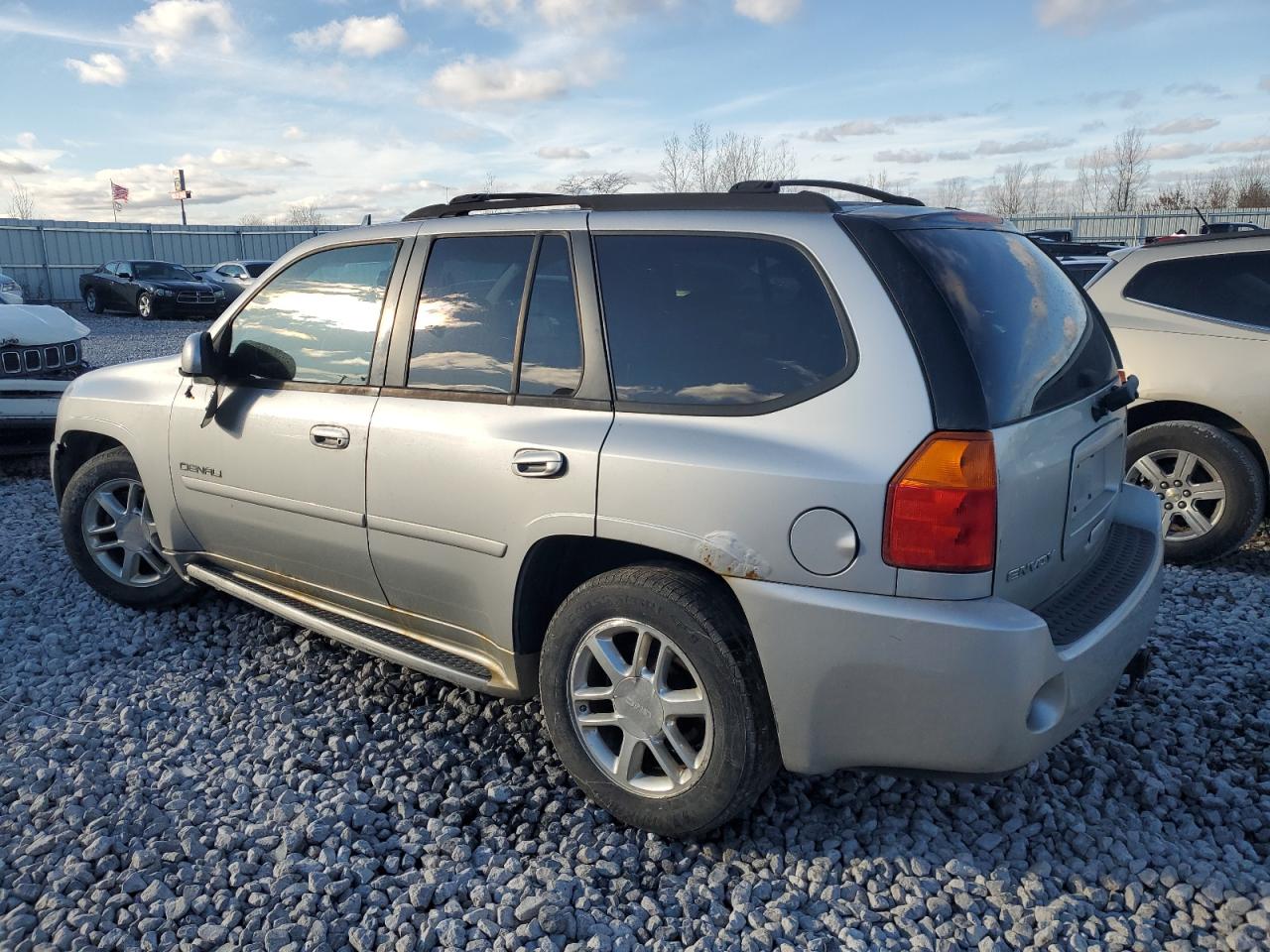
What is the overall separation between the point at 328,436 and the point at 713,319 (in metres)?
1.50

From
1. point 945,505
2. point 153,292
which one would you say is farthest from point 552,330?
point 153,292

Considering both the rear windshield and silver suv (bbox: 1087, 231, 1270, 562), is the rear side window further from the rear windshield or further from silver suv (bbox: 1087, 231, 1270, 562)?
silver suv (bbox: 1087, 231, 1270, 562)

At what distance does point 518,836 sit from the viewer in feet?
9.56

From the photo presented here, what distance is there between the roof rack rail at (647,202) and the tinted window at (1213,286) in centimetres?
339

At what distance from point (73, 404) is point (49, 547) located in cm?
149

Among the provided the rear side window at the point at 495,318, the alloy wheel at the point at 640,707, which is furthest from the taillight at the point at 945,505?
the rear side window at the point at 495,318

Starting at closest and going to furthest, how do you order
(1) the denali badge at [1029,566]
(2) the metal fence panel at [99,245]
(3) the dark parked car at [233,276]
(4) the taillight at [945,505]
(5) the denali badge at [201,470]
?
(4) the taillight at [945,505] → (1) the denali badge at [1029,566] → (5) the denali badge at [201,470] → (3) the dark parked car at [233,276] → (2) the metal fence panel at [99,245]

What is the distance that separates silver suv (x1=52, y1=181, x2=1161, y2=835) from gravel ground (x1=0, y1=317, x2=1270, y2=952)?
0.27 m

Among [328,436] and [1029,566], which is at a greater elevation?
[328,436]

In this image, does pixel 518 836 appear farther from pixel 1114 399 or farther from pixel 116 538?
pixel 116 538


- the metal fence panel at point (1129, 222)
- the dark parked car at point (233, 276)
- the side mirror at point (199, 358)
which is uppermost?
the metal fence panel at point (1129, 222)

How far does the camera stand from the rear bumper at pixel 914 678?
2.31 metres

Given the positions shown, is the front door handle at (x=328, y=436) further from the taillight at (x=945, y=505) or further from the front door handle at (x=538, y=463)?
the taillight at (x=945, y=505)

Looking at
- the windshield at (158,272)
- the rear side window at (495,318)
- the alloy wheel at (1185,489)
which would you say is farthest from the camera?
the windshield at (158,272)
